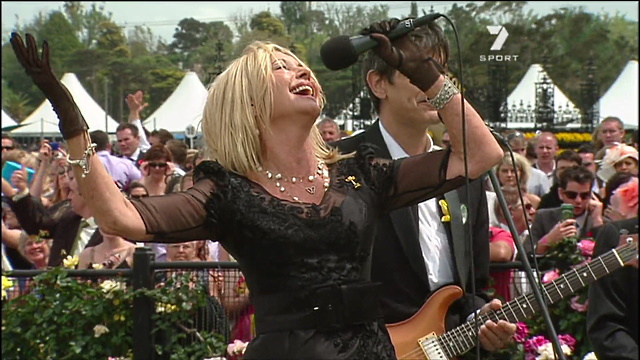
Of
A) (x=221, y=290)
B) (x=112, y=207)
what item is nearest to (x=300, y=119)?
(x=112, y=207)

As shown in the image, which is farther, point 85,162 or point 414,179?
point 414,179

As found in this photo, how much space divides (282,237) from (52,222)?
215 inches

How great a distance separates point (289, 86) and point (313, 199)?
37 centimetres

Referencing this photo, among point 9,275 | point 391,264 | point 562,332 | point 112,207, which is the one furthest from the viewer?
point 9,275

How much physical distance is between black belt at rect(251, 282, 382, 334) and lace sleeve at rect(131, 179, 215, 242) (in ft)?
0.99

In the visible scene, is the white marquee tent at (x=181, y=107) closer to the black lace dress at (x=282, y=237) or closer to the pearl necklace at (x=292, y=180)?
the pearl necklace at (x=292, y=180)

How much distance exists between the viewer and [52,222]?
8.30 meters

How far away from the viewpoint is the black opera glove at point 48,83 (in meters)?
2.78

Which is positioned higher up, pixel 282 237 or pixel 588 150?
pixel 282 237

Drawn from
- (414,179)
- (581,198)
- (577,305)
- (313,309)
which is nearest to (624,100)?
(581,198)

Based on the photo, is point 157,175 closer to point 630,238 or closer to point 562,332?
point 562,332

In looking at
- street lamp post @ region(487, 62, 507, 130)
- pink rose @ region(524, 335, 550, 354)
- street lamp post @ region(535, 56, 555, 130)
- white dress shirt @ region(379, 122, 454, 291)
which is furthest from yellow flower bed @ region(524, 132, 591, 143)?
white dress shirt @ region(379, 122, 454, 291)

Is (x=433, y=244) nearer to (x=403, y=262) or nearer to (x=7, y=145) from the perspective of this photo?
(x=403, y=262)

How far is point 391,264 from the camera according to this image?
4.25m
